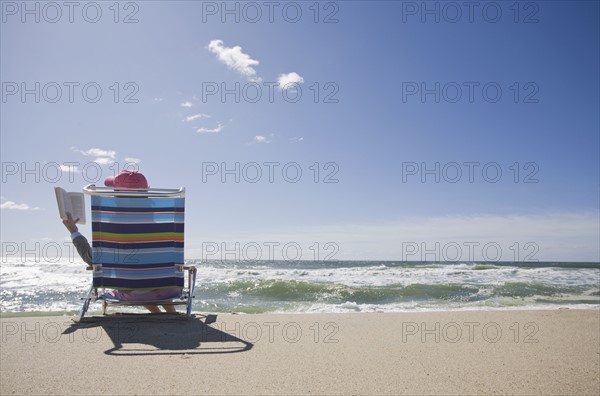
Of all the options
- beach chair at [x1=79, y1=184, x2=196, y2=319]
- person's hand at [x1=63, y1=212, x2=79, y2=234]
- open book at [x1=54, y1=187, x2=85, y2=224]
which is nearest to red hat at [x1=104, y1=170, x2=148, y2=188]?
beach chair at [x1=79, y1=184, x2=196, y2=319]

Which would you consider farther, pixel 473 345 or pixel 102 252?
pixel 102 252

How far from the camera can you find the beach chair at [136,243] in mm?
Answer: 4242

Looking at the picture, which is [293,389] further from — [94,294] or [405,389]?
[94,294]

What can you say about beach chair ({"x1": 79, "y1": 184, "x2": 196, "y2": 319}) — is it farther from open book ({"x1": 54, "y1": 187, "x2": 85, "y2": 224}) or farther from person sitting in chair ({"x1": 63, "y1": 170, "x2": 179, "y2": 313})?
open book ({"x1": 54, "y1": 187, "x2": 85, "y2": 224})

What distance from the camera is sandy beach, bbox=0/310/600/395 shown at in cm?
254

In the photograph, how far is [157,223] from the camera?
175 inches

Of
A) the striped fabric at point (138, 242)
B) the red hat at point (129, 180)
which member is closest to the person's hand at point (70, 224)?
the striped fabric at point (138, 242)

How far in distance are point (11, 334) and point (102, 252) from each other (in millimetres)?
1090

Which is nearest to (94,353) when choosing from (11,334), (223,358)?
(223,358)

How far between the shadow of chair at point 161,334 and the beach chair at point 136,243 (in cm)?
17

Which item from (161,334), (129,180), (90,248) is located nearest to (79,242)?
(90,248)

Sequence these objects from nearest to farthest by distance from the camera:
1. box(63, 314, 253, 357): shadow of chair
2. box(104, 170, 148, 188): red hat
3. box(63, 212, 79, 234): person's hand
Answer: box(63, 314, 253, 357): shadow of chair → box(63, 212, 79, 234): person's hand → box(104, 170, 148, 188): red hat

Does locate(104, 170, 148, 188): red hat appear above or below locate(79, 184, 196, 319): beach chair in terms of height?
above

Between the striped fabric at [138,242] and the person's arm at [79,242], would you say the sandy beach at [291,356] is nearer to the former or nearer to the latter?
the striped fabric at [138,242]
